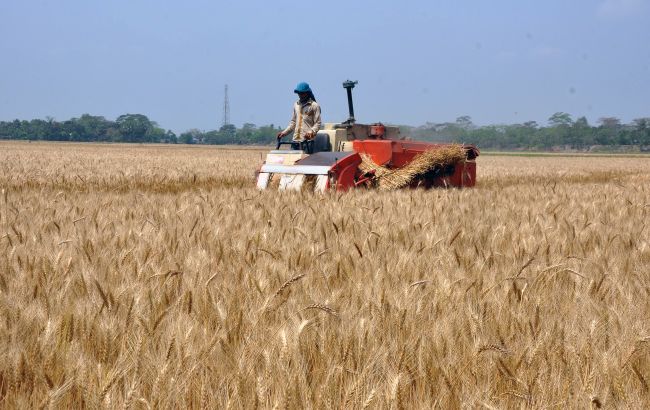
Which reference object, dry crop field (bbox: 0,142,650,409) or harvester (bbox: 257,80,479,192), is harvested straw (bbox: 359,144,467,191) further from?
dry crop field (bbox: 0,142,650,409)

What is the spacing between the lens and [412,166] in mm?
9164

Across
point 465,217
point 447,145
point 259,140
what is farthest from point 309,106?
point 259,140

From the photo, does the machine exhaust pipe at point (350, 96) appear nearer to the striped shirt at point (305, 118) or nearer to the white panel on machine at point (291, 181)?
the striped shirt at point (305, 118)

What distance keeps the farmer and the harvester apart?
0.18m

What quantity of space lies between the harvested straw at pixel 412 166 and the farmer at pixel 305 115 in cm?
88

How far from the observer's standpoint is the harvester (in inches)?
338

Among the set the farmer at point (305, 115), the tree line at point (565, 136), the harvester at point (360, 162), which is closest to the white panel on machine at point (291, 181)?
the harvester at point (360, 162)

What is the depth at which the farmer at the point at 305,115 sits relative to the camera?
9266 mm

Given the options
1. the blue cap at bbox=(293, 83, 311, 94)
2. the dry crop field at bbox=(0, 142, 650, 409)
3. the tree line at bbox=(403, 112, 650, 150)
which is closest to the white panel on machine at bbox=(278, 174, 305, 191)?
the blue cap at bbox=(293, 83, 311, 94)

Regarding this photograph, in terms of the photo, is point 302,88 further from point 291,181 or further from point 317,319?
point 317,319

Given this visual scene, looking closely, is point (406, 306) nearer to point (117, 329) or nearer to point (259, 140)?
point (117, 329)

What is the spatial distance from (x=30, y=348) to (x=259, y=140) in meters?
136

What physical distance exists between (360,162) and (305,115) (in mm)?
1165

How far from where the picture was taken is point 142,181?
1252cm
